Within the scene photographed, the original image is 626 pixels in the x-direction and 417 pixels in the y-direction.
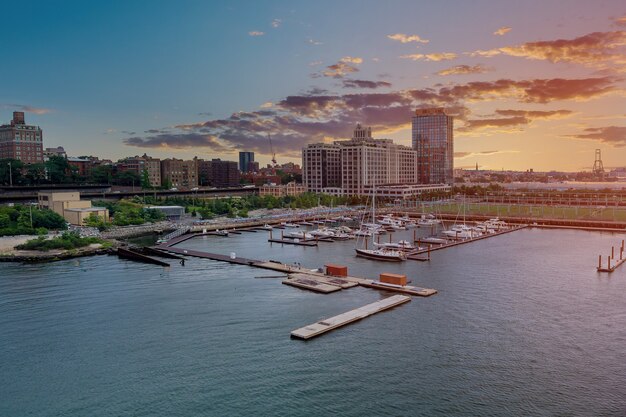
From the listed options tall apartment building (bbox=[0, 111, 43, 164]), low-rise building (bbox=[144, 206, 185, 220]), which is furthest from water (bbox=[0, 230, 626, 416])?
tall apartment building (bbox=[0, 111, 43, 164])

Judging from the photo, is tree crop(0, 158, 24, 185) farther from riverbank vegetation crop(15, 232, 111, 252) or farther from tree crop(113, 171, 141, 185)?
riverbank vegetation crop(15, 232, 111, 252)

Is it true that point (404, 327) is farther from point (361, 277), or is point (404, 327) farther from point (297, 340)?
point (361, 277)

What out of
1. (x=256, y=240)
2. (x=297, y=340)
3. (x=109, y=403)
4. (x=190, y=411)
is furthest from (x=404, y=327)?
(x=256, y=240)

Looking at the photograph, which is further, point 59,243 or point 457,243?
point 457,243

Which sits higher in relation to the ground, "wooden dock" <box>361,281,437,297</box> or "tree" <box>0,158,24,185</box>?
"tree" <box>0,158,24,185</box>

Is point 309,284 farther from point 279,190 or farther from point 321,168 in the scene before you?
point 321,168

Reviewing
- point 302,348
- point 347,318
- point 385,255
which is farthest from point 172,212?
point 302,348

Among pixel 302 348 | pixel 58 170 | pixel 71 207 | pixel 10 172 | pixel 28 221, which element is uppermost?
pixel 58 170
